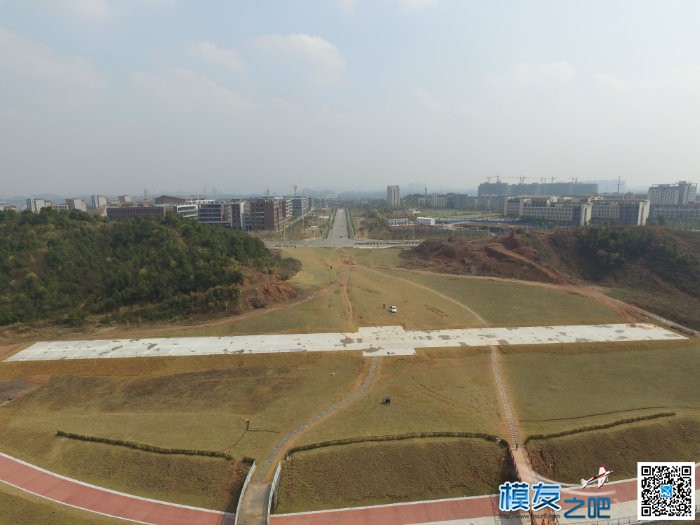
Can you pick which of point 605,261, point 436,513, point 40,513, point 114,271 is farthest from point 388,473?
point 605,261

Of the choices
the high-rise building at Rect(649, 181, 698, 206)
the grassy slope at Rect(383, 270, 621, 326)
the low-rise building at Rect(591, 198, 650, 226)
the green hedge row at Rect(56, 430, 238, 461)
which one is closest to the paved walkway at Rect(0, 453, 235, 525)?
the green hedge row at Rect(56, 430, 238, 461)

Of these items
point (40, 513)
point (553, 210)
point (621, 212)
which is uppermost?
point (553, 210)

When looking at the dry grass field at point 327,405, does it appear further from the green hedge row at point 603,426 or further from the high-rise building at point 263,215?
the high-rise building at point 263,215

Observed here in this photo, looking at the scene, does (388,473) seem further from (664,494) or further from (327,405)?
(664,494)

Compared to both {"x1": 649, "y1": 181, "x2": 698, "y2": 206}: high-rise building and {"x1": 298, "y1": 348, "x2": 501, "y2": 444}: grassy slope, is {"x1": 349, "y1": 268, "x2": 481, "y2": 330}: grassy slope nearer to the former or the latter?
{"x1": 298, "y1": 348, "x2": 501, "y2": 444}: grassy slope

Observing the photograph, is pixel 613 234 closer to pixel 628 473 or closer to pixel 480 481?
pixel 628 473

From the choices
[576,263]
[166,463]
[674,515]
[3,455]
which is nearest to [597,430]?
[674,515]

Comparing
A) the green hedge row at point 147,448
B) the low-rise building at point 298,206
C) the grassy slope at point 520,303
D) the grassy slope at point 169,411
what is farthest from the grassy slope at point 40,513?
the low-rise building at point 298,206
